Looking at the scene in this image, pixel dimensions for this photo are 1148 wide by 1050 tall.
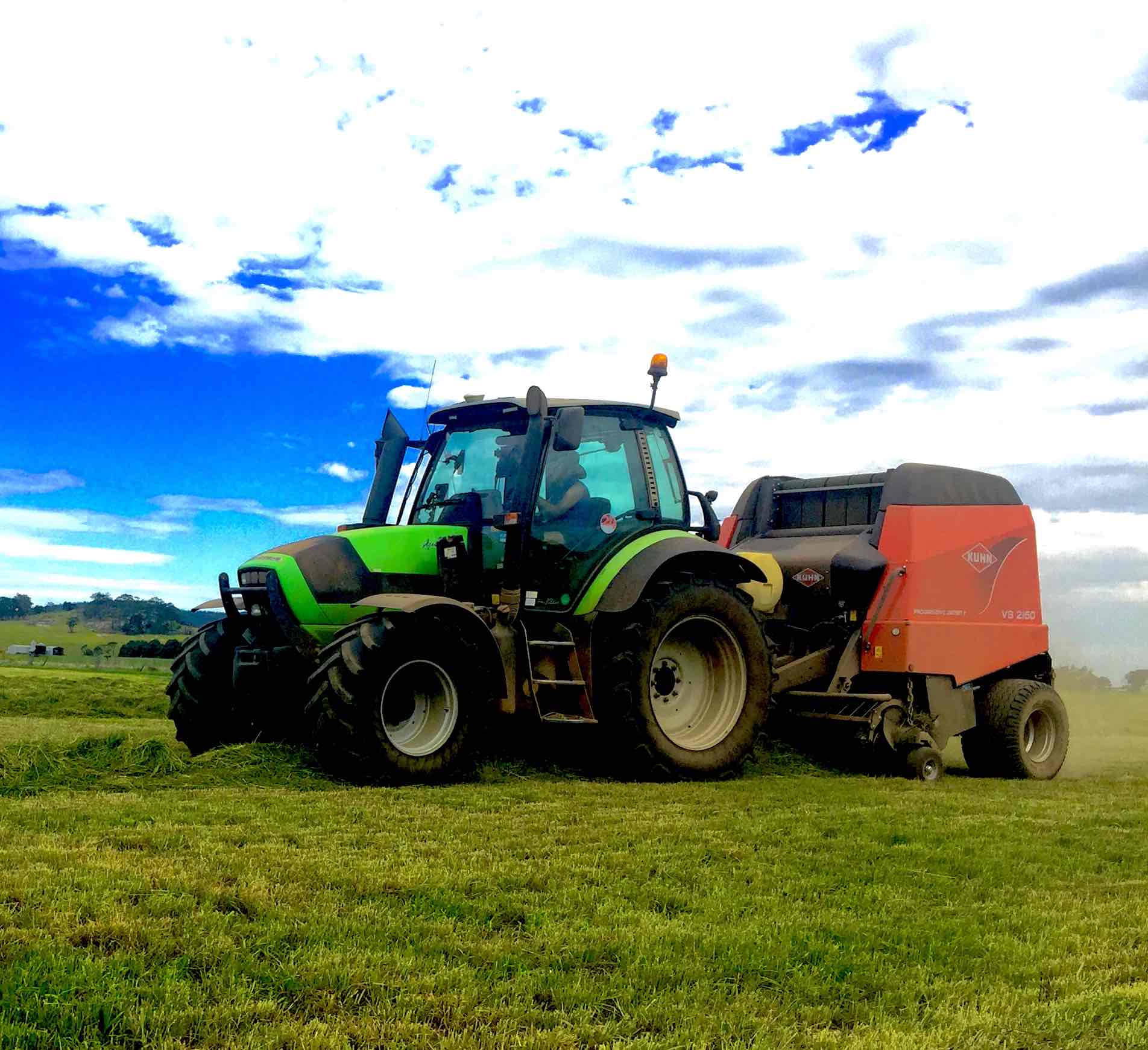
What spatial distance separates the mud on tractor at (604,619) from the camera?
8.71 meters

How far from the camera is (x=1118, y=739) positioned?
704 inches

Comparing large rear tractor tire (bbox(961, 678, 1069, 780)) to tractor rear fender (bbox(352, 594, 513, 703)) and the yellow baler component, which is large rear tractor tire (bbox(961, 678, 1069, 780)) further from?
tractor rear fender (bbox(352, 594, 513, 703))

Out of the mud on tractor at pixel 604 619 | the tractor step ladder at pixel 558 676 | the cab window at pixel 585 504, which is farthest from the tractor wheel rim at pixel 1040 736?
the tractor step ladder at pixel 558 676

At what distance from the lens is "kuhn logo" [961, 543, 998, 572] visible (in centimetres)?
1171

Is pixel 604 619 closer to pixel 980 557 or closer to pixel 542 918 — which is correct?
pixel 980 557

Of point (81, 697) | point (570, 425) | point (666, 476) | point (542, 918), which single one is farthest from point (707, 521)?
point (81, 697)

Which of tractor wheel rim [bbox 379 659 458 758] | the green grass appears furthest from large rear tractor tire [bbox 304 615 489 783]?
the green grass

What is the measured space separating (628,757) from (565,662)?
2.84 feet

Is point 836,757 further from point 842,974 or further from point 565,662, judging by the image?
point 842,974

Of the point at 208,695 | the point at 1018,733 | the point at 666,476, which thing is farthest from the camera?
the point at 1018,733

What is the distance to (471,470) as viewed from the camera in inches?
393

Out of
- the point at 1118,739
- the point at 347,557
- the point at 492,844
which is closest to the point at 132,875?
the point at 492,844

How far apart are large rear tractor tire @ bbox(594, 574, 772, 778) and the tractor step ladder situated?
148 mm

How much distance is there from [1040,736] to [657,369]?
568 centimetres
